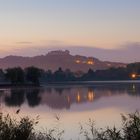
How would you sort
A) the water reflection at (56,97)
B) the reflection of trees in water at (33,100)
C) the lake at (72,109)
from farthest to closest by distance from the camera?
the water reflection at (56,97)
the reflection of trees in water at (33,100)
the lake at (72,109)

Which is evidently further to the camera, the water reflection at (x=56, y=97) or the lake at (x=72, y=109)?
the water reflection at (x=56, y=97)

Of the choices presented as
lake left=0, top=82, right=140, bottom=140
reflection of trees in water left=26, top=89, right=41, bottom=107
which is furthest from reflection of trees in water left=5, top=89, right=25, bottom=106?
reflection of trees in water left=26, top=89, right=41, bottom=107

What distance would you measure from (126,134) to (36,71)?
10970cm

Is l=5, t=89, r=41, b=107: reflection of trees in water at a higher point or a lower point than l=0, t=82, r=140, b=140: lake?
lower

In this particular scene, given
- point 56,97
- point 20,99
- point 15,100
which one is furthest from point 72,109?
point 56,97

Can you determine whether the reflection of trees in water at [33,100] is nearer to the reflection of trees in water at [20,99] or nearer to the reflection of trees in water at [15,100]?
the reflection of trees in water at [20,99]

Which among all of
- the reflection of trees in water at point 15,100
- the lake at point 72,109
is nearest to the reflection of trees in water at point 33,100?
the lake at point 72,109

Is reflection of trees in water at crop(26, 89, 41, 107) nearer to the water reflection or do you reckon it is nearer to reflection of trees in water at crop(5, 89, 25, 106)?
the water reflection

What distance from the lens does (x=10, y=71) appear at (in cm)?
11269

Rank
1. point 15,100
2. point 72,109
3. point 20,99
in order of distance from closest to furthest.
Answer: point 72,109 < point 15,100 < point 20,99

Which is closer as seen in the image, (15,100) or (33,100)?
(15,100)

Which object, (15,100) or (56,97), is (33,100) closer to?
(15,100)

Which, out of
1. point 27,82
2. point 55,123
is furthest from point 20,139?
point 27,82

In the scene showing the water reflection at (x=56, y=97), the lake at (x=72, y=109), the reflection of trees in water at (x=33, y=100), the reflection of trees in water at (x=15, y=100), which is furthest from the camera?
the water reflection at (x=56, y=97)
